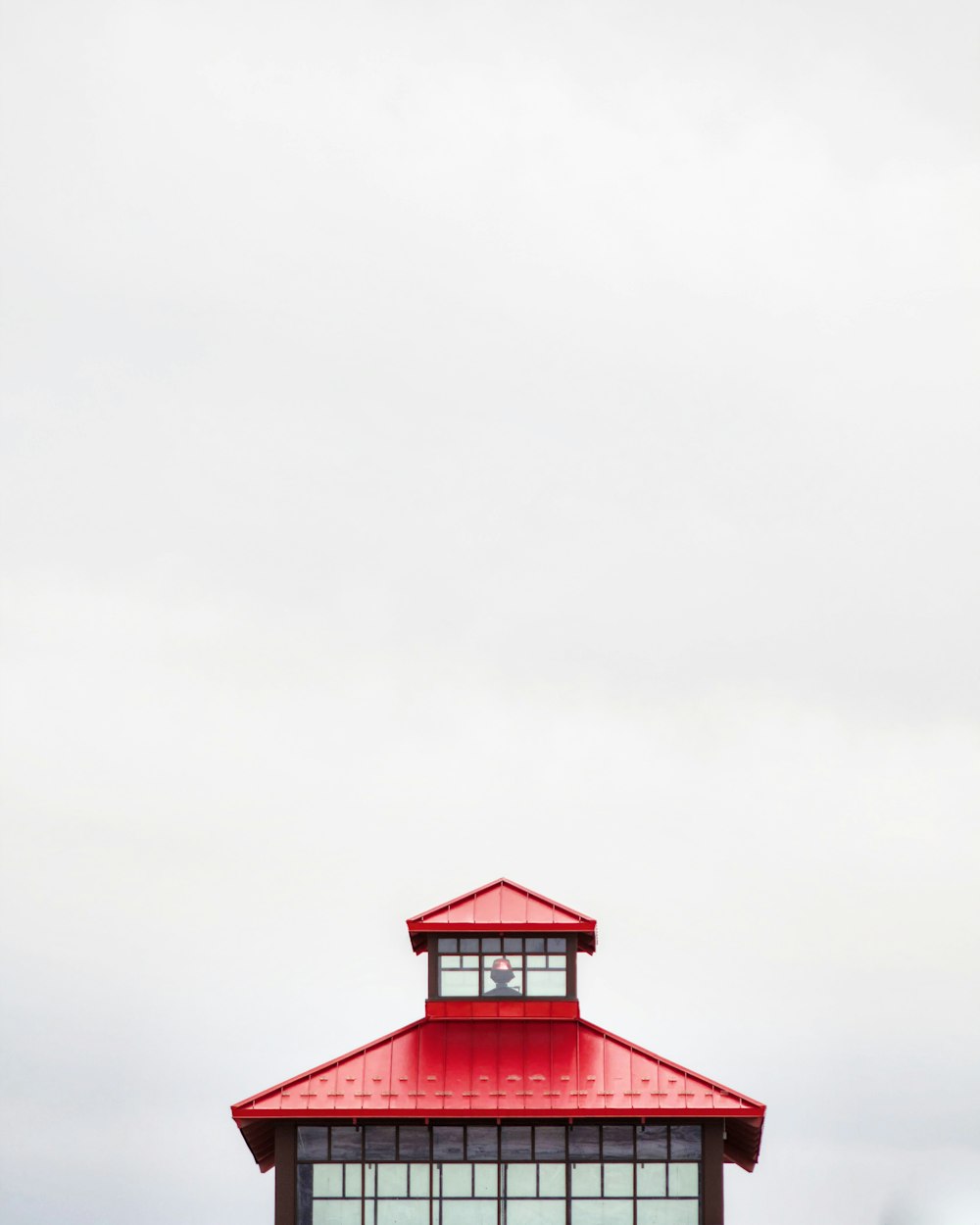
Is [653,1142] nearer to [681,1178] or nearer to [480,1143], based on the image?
[681,1178]

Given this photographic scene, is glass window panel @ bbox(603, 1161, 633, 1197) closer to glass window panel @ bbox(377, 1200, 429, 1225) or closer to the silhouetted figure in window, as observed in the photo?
glass window panel @ bbox(377, 1200, 429, 1225)

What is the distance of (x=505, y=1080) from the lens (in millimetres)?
45281

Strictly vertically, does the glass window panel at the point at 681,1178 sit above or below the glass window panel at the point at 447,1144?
below

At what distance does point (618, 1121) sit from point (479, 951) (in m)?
5.88

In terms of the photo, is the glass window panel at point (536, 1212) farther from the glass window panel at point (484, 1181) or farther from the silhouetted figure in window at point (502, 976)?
the silhouetted figure in window at point (502, 976)

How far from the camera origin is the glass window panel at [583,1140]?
4475cm

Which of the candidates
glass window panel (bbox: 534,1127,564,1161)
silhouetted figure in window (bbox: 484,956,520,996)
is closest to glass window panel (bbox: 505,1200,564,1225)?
glass window panel (bbox: 534,1127,564,1161)

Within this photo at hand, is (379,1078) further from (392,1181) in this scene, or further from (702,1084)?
(702,1084)

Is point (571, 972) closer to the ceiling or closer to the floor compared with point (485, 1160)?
closer to the ceiling

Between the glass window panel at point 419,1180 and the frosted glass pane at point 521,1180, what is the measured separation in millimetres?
1903

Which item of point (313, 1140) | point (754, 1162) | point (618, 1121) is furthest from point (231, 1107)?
point (754, 1162)

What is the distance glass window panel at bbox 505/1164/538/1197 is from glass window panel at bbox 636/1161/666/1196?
248 centimetres

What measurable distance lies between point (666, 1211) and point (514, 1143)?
12.9ft

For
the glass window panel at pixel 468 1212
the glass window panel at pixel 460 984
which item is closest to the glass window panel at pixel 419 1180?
the glass window panel at pixel 468 1212
